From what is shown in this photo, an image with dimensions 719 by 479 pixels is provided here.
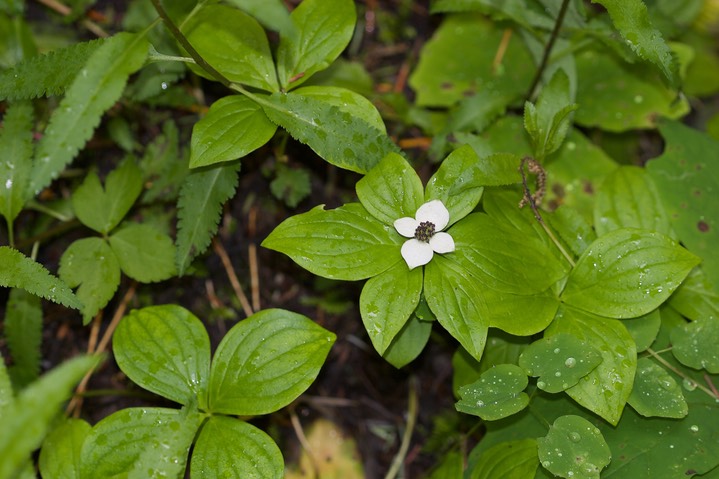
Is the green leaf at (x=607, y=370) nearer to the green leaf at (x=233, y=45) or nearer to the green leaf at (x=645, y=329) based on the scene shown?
the green leaf at (x=645, y=329)

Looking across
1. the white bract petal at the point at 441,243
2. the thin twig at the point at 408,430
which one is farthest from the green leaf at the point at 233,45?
the thin twig at the point at 408,430

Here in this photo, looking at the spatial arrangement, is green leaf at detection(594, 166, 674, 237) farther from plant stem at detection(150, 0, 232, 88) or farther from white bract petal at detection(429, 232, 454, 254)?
plant stem at detection(150, 0, 232, 88)

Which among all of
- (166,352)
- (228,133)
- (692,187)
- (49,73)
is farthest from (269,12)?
(692,187)

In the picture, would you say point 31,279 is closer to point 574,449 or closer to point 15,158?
point 15,158

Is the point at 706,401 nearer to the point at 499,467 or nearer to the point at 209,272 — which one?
the point at 499,467

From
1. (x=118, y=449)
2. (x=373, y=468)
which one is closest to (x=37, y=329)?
(x=118, y=449)

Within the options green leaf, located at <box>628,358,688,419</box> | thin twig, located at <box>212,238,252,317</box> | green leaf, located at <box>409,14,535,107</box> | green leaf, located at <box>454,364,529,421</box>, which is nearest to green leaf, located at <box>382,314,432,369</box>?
green leaf, located at <box>454,364,529,421</box>
